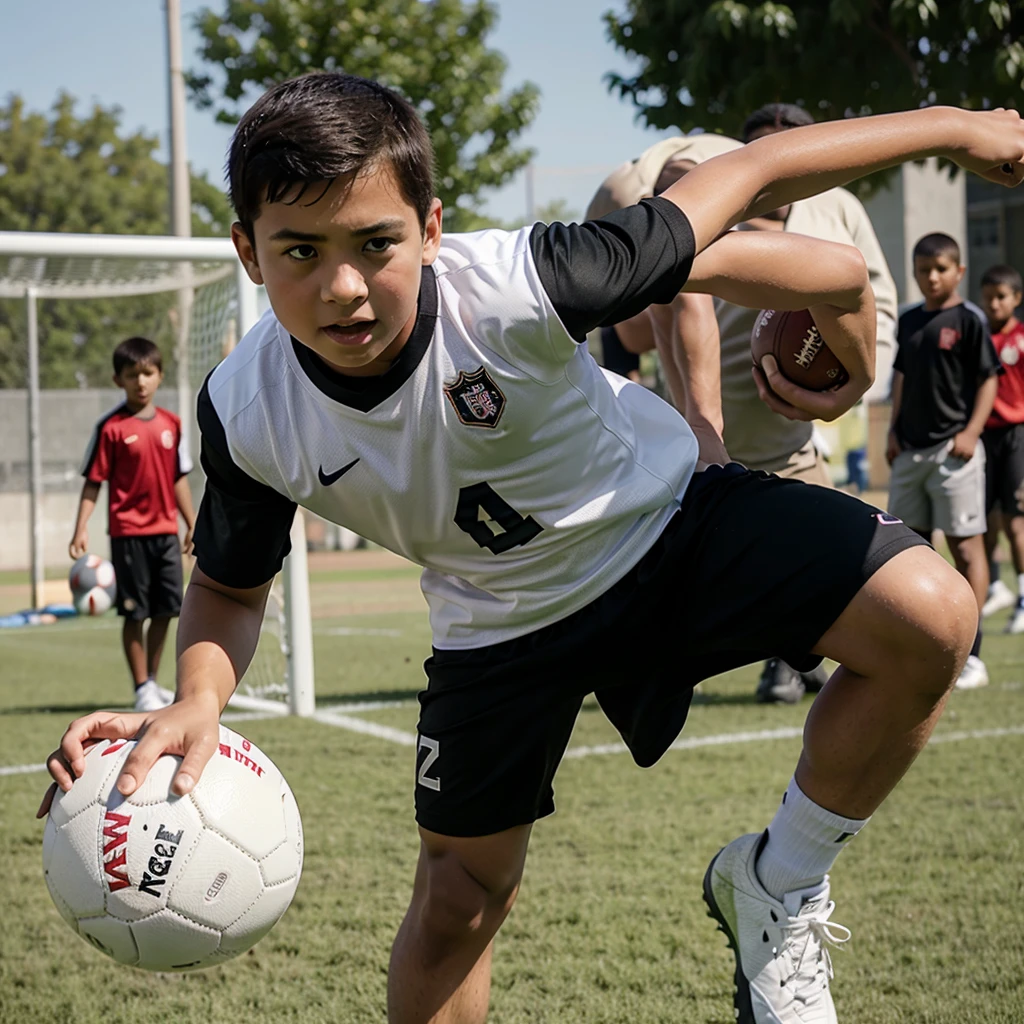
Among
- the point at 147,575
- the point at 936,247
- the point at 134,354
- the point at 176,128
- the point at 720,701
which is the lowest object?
the point at 720,701

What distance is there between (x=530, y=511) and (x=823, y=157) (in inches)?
29.6

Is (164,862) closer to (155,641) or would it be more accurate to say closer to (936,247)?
(155,641)

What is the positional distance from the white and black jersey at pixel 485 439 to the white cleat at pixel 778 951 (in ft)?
2.03

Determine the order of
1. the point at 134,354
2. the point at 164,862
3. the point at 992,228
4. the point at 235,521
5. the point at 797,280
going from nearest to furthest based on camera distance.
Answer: the point at 164,862 → the point at 797,280 → the point at 235,521 → the point at 134,354 → the point at 992,228

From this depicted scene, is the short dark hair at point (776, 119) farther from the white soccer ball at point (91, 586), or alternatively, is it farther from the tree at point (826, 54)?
the tree at point (826, 54)

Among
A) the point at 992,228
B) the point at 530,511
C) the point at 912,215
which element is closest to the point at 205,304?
the point at 530,511

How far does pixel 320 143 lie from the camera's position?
1.97m

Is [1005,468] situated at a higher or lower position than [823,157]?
lower

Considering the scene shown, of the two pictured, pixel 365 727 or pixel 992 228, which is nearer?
pixel 365 727

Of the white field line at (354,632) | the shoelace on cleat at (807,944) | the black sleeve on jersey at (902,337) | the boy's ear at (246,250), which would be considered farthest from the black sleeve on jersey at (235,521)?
the white field line at (354,632)

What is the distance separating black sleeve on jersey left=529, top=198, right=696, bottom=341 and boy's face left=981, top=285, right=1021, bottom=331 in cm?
717

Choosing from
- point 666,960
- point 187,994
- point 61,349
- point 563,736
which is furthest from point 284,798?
point 61,349

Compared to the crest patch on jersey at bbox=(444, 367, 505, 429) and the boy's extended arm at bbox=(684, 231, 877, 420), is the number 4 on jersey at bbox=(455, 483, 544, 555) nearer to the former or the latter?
the crest patch on jersey at bbox=(444, 367, 505, 429)

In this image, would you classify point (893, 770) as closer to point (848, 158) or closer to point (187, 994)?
point (848, 158)
